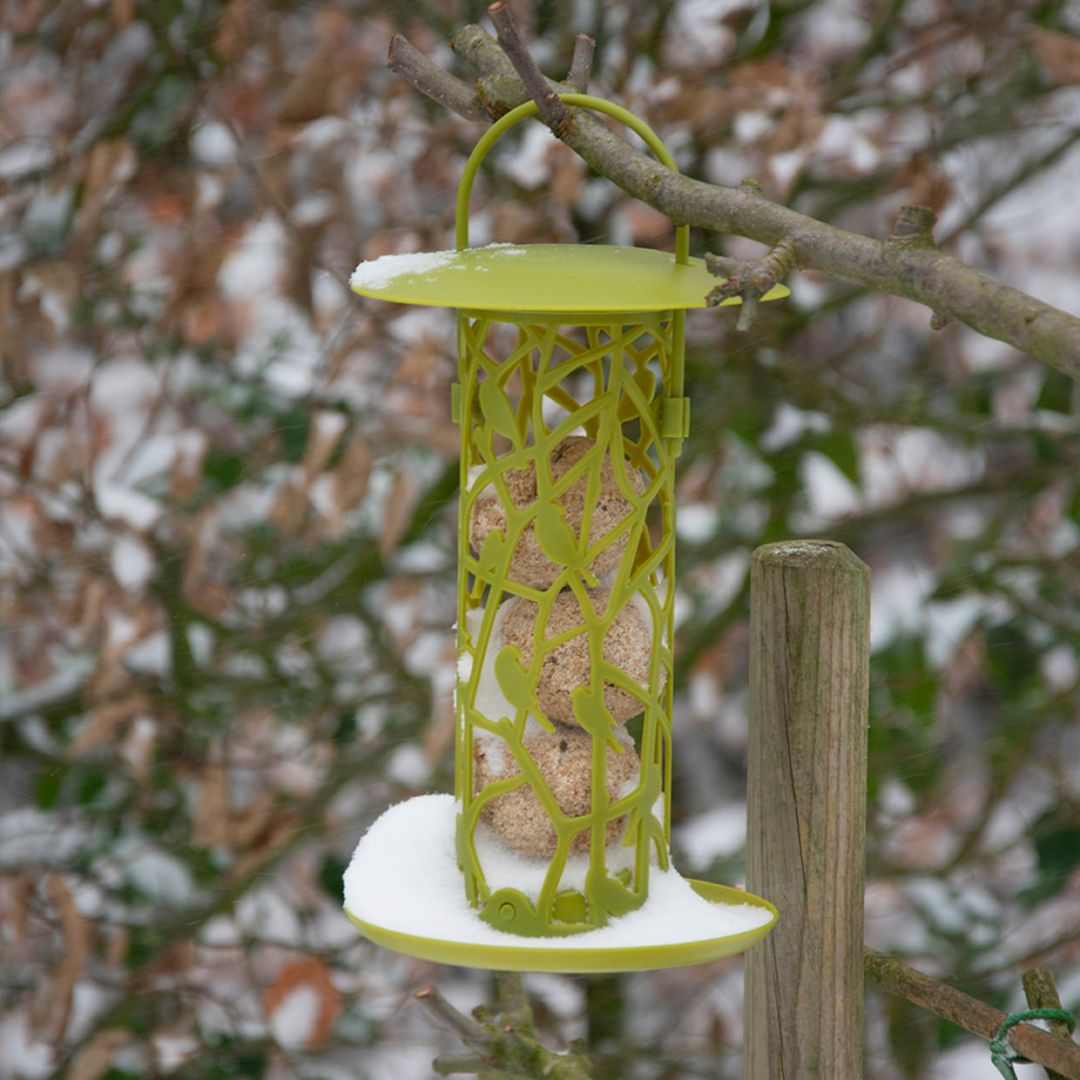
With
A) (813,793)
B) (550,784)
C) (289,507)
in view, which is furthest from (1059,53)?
(550,784)

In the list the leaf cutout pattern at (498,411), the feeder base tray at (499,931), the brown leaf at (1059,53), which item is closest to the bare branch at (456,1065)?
the feeder base tray at (499,931)

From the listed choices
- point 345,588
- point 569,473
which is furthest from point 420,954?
point 345,588

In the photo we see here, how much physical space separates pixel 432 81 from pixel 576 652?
0.43 metres

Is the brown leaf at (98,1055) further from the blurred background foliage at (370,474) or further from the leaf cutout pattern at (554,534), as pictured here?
the leaf cutout pattern at (554,534)

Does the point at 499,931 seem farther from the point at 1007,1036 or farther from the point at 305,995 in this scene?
the point at 305,995

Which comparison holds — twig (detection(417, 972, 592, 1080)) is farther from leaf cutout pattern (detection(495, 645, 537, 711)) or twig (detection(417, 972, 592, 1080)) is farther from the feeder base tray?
leaf cutout pattern (detection(495, 645, 537, 711))

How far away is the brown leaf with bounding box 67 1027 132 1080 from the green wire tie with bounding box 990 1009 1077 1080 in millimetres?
1223

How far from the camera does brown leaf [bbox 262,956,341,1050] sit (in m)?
1.84

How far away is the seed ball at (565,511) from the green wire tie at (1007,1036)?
0.39 meters

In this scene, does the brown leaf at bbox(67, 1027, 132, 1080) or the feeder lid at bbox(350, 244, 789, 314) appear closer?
the feeder lid at bbox(350, 244, 789, 314)

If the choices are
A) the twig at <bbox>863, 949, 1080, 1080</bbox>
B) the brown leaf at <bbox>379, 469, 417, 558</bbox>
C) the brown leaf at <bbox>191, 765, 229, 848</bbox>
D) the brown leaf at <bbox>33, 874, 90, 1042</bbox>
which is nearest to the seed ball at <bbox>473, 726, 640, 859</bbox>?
the twig at <bbox>863, 949, 1080, 1080</bbox>

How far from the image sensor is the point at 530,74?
813mm

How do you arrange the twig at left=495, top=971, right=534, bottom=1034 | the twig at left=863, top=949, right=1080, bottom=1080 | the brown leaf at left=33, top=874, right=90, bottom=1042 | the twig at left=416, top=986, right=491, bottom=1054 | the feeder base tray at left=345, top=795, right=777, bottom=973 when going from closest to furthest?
the feeder base tray at left=345, top=795, right=777, bottom=973, the twig at left=863, top=949, right=1080, bottom=1080, the twig at left=416, top=986, right=491, bottom=1054, the twig at left=495, top=971, right=534, bottom=1034, the brown leaf at left=33, top=874, right=90, bottom=1042

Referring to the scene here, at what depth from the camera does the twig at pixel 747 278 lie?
708 millimetres
